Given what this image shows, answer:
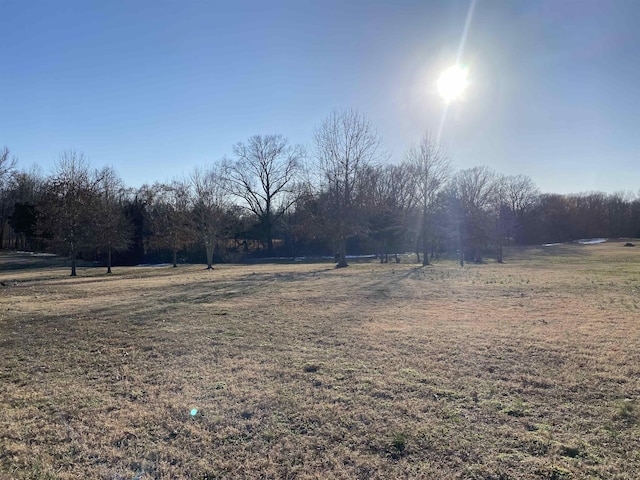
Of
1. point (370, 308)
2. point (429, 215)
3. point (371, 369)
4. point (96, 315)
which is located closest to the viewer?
point (371, 369)

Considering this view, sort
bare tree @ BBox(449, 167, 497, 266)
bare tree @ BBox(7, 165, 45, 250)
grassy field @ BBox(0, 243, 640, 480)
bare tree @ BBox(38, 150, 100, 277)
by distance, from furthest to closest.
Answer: bare tree @ BBox(7, 165, 45, 250)
bare tree @ BBox(449, 167, 497, 266)
bare tree @ BBox(38, 150, 100, 277)
grassy field @ BBox(0, 243, 640, 480)

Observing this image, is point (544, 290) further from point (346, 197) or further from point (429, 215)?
point (429, 215)

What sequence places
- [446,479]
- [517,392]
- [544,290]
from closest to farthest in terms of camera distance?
[446,479] → [517,392] → [544,290]

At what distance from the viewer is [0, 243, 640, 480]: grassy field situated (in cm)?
302

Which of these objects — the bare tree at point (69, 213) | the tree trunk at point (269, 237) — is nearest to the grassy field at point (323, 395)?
the bare tree at point (69, 213)

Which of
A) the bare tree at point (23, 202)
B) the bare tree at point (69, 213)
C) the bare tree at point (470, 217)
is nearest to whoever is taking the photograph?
the bare tree at point (69, 213)

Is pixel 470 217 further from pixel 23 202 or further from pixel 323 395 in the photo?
pixel 23 202

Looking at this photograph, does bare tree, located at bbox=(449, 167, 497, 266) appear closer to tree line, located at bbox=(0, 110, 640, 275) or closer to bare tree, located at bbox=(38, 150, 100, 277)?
tree line, located at bbox=(0, 110, 640, 275)

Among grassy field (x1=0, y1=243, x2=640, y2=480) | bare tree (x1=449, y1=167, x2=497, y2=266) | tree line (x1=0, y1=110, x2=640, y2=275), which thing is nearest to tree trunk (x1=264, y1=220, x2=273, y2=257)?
tree line (x1=0, y1=110, x2=640, y2=275)

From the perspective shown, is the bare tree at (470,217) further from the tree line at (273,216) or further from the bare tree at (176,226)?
the bare tree at (176,226)

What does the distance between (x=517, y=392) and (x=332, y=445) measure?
234 centimetres

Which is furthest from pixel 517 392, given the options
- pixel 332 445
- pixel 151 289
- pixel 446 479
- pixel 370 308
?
pixel 151 289

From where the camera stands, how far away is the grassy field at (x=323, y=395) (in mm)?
3018

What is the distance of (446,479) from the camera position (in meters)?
2.78
